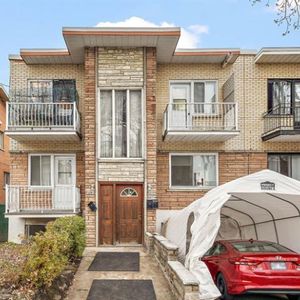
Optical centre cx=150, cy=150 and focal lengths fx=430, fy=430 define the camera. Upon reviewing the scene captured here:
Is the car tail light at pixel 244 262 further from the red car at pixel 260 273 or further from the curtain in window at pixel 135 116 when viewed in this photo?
the curtain in window at pixel 135 116

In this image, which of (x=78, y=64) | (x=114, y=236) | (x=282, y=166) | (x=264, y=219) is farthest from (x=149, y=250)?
(x=78, y=64)

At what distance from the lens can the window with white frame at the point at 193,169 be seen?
17656 millimetres

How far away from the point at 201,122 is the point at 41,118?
6.31 metres

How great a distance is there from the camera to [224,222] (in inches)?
577

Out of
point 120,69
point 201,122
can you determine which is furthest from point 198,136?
point 120,69

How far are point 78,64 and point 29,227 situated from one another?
6.97 metres

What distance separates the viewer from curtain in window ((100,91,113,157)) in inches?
646

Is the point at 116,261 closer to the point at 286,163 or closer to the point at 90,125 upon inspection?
the point at 90,125

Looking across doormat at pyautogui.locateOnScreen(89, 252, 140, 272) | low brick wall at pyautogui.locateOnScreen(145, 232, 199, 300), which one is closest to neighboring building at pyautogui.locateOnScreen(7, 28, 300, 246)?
doormat at pyautogui.locateOnScreen(89, 252, 140, 272)

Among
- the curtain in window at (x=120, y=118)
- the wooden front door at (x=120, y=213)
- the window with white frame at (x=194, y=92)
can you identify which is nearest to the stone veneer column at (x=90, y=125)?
the wooden front door at (x=120, y=213)

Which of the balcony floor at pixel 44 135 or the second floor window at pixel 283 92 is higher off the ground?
the second floor window at pixel 283 92

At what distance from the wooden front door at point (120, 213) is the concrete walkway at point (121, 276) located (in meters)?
2.27

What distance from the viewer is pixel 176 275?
8172 millimetres

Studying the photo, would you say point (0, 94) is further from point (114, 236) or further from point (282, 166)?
point (282, 166)
